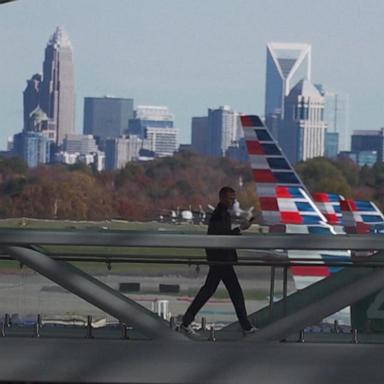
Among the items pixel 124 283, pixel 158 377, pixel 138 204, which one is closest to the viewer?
pixel 158 377

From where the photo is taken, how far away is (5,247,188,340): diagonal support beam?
8.41 meters

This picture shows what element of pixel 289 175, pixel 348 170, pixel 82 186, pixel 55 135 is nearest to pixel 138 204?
pixel 82 186

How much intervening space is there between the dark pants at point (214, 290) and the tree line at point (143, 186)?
76440 mm

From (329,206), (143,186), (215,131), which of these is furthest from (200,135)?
(329,206)

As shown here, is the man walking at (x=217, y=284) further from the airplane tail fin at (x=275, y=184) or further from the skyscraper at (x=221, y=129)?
the skyscraper at (x=221, y=129)

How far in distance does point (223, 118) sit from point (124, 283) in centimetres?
18025

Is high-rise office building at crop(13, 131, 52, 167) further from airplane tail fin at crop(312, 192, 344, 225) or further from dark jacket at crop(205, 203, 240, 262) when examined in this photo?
dark jacket at crop(205, 203, 240, 262)

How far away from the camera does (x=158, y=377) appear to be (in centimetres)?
855

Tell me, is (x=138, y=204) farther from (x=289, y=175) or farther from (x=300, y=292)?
(x=300, y=292)

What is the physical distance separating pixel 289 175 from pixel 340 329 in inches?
1402

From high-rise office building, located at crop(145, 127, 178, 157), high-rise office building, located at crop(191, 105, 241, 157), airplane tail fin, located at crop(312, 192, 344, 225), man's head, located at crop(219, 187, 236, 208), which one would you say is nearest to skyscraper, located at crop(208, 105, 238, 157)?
high-rise office building, located at crop(191, 105, 241, 157)

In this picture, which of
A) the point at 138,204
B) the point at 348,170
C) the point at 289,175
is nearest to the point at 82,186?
the point at 138,204

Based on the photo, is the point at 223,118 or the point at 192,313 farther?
the point at 223,118

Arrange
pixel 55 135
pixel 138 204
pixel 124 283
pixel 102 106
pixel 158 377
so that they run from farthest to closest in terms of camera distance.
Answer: pixel 102 106 → pixel 55 135 → pixel 138 204 → pixel 124 283 → pixel 158 377
